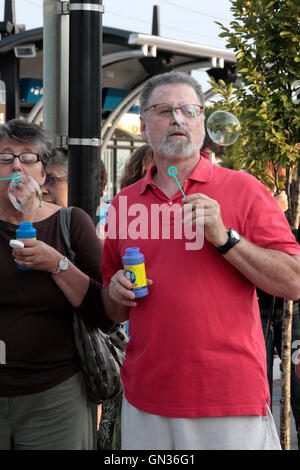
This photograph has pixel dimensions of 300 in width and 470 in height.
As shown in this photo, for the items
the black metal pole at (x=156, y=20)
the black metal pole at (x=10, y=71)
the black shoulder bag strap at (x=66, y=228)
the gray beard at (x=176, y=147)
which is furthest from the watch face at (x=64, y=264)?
the black metal pole at (x=156, y=20)

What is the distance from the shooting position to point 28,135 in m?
2.39

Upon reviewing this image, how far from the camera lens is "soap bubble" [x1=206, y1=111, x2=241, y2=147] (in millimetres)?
3148

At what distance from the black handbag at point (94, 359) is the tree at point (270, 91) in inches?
60.8

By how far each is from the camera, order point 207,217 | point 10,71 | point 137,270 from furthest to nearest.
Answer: point 10,71
point 137,270
point 207,217

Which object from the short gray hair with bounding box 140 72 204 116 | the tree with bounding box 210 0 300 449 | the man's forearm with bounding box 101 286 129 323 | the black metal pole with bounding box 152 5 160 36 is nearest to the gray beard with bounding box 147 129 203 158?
the short gray hair with bounding box 140 72 204 116

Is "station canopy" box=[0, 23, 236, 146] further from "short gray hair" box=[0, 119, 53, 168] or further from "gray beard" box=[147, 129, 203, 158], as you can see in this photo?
"gray beard" box=[147, 129, 203, 158]

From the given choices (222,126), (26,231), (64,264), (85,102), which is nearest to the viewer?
(26,231)

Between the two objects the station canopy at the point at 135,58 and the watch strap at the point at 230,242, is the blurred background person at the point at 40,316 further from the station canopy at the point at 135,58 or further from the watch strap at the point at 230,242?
the station canopy at the point at 135,58

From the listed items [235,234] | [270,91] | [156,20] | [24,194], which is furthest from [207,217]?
[156,20]

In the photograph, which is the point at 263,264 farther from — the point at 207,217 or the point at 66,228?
the point at 66,228

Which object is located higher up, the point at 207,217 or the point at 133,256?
the point at 207,217

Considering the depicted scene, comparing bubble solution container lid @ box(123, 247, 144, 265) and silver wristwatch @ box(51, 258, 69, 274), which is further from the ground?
bubble solution container lid @ box(123, 247, 144, 265)

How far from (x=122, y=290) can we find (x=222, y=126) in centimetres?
137

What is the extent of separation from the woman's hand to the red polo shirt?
34 centimetres
